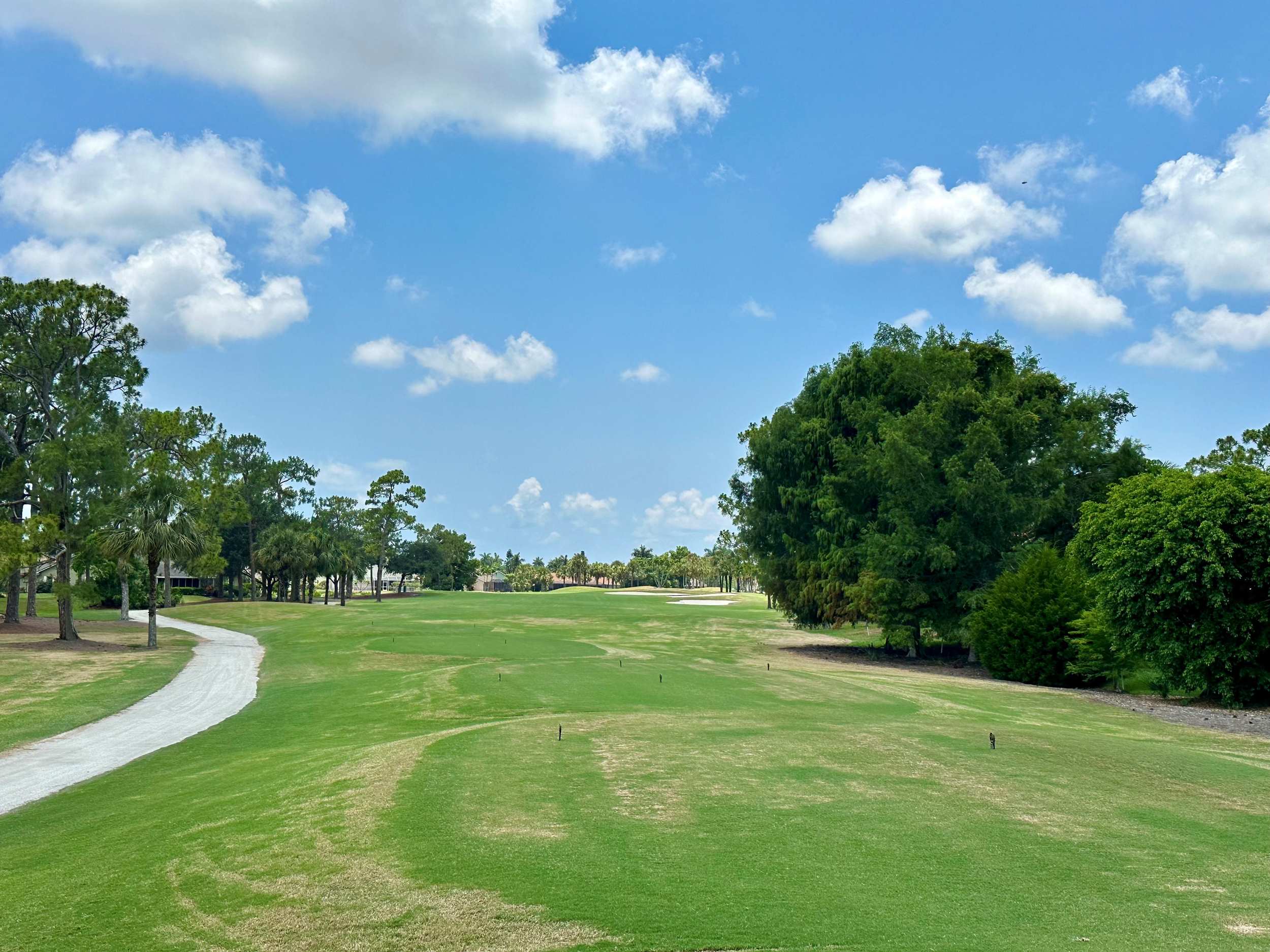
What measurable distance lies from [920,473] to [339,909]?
4370 cm

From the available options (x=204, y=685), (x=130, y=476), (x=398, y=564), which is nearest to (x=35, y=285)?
(x=130, y=476)

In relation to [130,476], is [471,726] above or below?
below

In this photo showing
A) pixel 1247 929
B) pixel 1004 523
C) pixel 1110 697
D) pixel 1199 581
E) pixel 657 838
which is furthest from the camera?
pixel 1004 523

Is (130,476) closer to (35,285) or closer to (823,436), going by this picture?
(35,285)

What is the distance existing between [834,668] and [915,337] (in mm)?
25301

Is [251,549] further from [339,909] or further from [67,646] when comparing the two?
[339,909]

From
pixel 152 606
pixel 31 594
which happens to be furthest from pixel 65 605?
pixel 31 594

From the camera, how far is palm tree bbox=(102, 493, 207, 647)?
49.8 metres

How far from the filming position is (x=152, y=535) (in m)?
49.8

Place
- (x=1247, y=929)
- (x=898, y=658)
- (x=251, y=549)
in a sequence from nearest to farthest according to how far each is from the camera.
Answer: (x=1247, y=929)
(x=898, y=658)
(x=251, y=549)

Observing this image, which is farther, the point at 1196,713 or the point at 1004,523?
the point at 1004,523

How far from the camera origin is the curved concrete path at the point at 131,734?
19438 millimetres

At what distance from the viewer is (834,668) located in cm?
4297

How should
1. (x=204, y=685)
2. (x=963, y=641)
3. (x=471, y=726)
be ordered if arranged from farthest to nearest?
1. (x=963, y=641)
2. (x=204, y=685)
3. (x=471, y=726)
